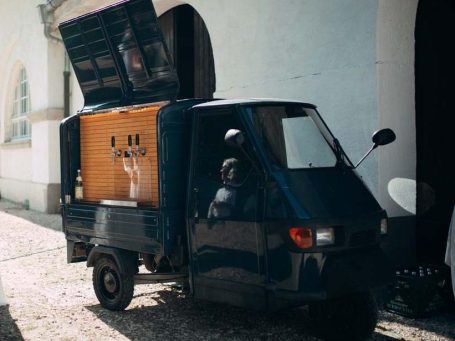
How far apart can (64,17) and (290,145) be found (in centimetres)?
1012

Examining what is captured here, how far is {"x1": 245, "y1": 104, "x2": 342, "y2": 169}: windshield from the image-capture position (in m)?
4.37

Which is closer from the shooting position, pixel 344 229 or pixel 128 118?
pixel 344 229

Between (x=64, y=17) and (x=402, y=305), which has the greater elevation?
(x=64, y=17)

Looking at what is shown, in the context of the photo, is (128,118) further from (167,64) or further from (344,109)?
(344,109)

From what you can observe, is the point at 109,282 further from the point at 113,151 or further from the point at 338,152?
the point at 338,152

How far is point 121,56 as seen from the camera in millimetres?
5719

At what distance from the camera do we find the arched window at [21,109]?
667 inches

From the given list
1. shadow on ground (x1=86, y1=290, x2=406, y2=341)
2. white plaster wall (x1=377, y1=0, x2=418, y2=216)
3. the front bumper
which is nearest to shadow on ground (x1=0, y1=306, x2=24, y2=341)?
shadow on ground (x1=86, y1=290, x2=406, y2=341)

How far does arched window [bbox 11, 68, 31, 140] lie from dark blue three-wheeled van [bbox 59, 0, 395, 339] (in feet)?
38.2

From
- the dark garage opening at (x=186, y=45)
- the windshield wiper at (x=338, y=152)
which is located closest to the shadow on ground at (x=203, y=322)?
the windshield wiper at (x=338, y=152)

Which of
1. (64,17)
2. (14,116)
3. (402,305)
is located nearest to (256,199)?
(402,305)

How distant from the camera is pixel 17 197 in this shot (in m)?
15.9

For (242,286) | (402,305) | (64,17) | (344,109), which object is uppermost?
(64,17)

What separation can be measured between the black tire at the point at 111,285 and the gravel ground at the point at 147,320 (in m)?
0.11
